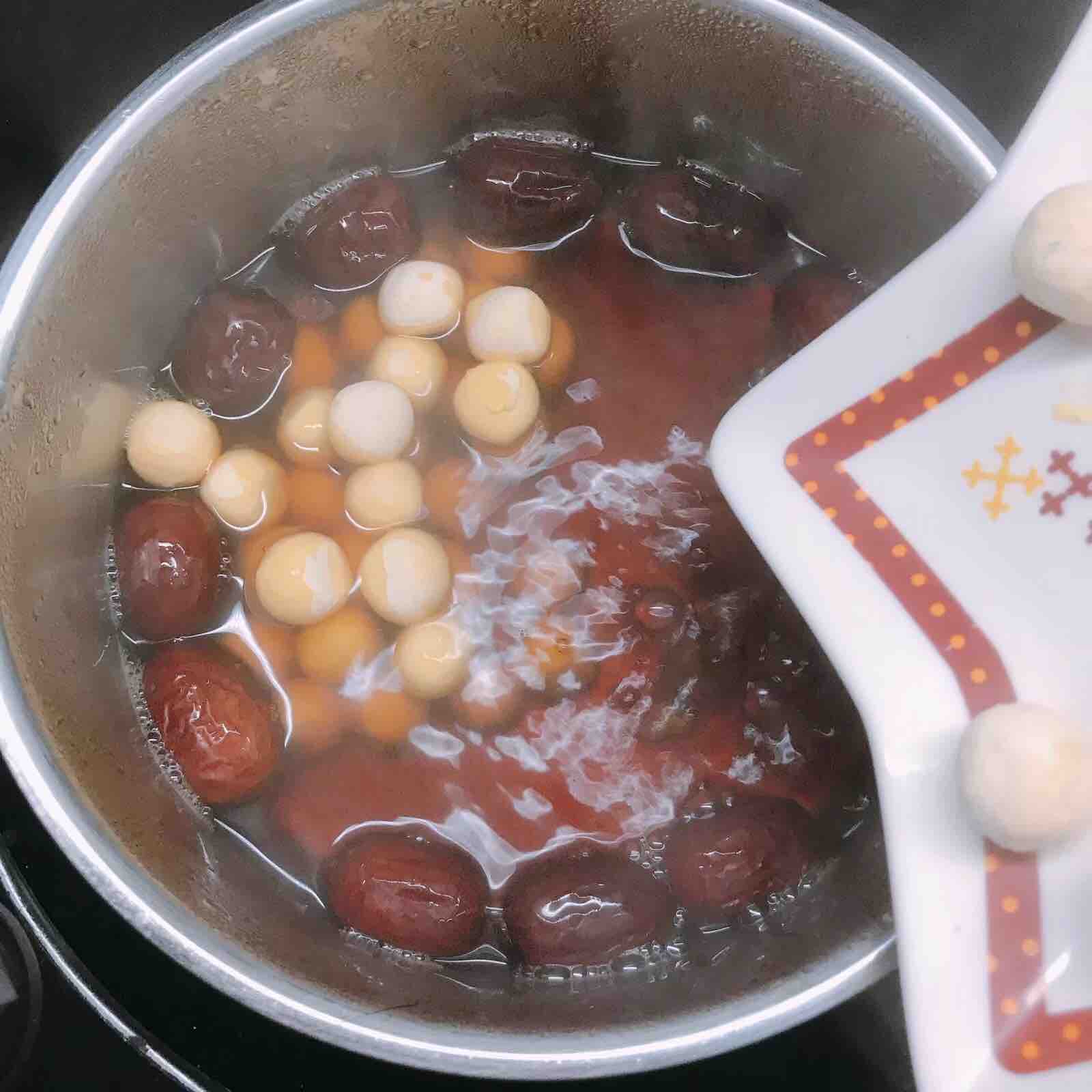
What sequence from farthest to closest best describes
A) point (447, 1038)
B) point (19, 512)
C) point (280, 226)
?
1. point (280, 226)
2. point (19, 512)
3. point (447, 1038)

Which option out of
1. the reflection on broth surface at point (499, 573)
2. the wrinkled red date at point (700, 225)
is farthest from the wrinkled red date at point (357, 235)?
the wrinkled red date at point (700, 225)

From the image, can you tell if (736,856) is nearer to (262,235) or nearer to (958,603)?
(958,603)

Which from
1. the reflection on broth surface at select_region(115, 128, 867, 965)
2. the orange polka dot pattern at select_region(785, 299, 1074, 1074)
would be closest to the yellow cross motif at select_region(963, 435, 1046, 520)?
the orange polka dot pattern at select_region(785, 299, 1074, 1074)

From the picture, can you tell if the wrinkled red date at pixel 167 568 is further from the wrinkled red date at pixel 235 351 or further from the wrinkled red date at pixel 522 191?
the wrinkled red date at pixel 522 191

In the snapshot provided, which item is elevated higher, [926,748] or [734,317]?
[734,317]

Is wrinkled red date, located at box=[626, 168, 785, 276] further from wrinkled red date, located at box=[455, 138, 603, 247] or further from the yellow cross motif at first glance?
the yellow cross motif

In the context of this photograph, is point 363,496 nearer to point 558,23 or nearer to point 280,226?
point 280,226

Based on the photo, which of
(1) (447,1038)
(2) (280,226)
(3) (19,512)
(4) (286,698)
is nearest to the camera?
(1) (447,1038)

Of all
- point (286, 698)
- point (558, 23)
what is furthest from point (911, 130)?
point (286, 698)
